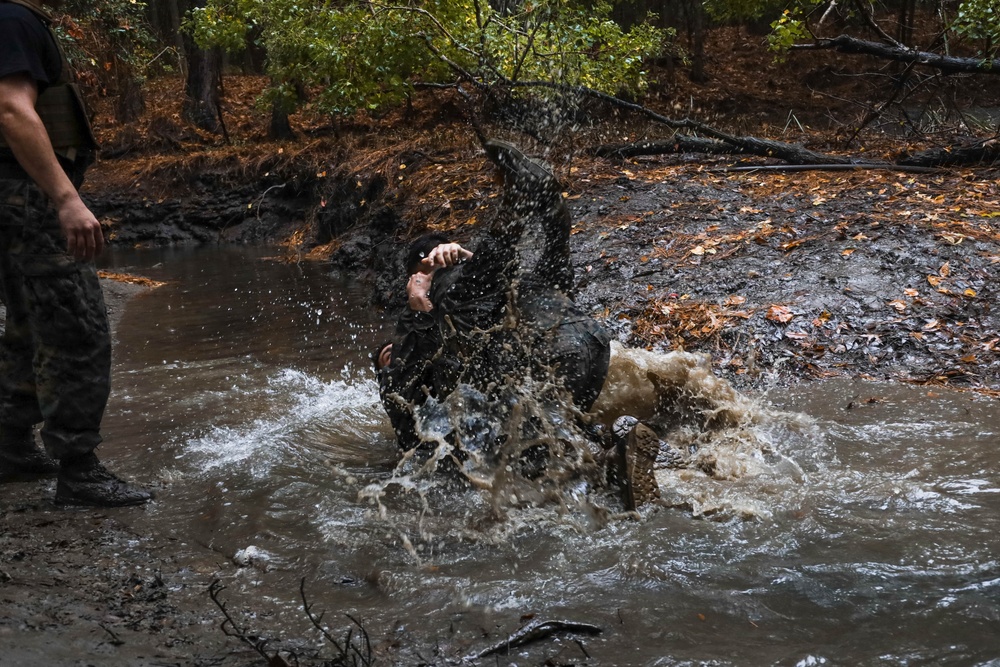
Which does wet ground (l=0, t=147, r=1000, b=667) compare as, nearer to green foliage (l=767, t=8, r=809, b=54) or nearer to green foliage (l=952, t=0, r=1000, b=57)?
green foliage (l=952, t=0, r=1000, b=57)

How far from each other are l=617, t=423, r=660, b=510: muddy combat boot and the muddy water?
8 centimetres

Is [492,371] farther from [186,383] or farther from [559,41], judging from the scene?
[559,41]

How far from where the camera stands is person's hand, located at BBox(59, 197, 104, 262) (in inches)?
140

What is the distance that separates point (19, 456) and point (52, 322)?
0.93 metres

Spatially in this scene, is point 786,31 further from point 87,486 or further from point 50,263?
point 87,486

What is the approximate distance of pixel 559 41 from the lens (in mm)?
10250

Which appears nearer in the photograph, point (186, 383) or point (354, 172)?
point (186, 383)

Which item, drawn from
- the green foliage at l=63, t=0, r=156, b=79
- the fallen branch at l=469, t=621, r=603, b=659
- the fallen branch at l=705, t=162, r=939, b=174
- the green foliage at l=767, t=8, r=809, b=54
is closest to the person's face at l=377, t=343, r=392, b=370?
the fallen branch at l=469, t=621, r=603, b=659

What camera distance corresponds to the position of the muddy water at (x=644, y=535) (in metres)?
2.74

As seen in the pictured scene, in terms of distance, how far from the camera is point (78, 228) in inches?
141

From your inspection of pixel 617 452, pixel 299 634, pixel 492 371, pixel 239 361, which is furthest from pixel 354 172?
pixel 299 634

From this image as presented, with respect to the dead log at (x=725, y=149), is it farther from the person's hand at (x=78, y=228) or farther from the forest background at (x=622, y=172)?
the person's hand at (x=78, y=228)

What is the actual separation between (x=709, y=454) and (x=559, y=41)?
6.89 m

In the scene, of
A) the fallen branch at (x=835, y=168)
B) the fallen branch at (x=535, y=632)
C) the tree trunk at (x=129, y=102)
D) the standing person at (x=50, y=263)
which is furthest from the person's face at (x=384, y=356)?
the tree trunk at (x=129, y=102)
